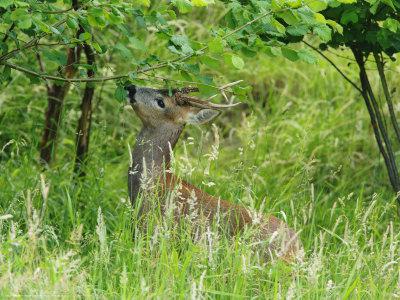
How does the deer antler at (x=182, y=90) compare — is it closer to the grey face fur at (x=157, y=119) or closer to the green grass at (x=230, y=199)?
the grey face fur at (x=157, y=119)

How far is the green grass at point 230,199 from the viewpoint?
4301 millimetres

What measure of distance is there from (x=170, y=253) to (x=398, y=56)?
4.41m

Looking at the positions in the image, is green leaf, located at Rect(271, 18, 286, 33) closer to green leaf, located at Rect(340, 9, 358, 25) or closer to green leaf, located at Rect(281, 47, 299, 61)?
green leaf, located at Rect(281, 47, 299, 61)

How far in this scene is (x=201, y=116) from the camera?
605 cm

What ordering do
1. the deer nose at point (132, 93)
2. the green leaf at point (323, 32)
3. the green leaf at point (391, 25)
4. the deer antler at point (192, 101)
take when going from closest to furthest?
1. the green leaf at point (323, 32)
2. the green leaf at point (391, 25)
3. the deer antler at point (192, 101)
4. the deer nose at point (132, 93)

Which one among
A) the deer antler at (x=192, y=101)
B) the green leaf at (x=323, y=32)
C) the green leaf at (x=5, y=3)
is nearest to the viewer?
the green leaf at (x=5, y=3)

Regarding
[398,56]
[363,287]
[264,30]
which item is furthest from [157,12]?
[398,56]

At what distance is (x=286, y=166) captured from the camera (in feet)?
26.8

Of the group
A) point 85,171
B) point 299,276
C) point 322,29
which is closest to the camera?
point 299,276

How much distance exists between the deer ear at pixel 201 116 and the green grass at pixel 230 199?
122 mm

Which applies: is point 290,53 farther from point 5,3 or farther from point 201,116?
point 5,3

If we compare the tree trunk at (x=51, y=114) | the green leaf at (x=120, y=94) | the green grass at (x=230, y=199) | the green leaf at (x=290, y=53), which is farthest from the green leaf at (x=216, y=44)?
the tree trunk at (x=51, y=114)

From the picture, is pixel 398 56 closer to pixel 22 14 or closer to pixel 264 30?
pixel 264 30

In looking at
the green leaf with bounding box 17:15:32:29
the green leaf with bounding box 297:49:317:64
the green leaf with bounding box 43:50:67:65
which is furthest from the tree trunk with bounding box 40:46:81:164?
the green leaf with bounding box 17:15:32:29
